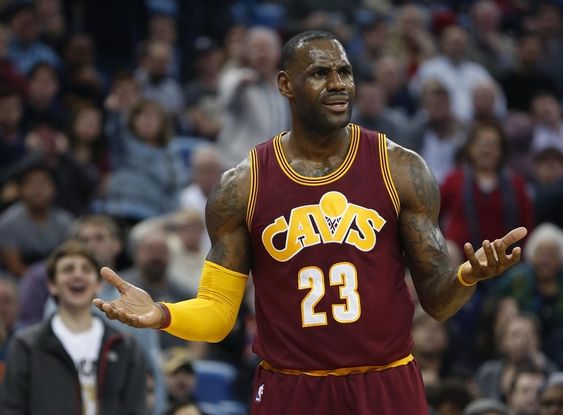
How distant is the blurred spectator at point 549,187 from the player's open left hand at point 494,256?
7.14m

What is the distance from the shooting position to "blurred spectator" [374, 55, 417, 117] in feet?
49.1

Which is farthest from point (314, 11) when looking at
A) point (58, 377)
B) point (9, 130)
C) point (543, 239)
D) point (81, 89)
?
point (58, 377)

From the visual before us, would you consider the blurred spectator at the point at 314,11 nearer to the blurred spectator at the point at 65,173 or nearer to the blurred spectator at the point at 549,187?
the blurred spectator at the point at 549,187

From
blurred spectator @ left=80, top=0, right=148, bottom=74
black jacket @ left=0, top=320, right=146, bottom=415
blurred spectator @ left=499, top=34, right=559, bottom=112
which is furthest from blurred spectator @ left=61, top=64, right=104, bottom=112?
black jacket @ left=0, top=320, right=146, bottom=415

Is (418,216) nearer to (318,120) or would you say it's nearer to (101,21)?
(318,120)

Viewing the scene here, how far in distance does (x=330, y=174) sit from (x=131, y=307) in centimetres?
103

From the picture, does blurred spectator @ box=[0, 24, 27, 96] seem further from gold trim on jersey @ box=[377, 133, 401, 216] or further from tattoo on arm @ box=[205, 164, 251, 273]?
gold trim on jersey @ box=[377, 133, 401, 216]

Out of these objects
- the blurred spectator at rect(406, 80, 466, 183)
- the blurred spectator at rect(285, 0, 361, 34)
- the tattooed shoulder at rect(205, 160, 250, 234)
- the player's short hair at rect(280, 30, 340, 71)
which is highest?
the blurred spectator at rect(285, 0, 361, 34)

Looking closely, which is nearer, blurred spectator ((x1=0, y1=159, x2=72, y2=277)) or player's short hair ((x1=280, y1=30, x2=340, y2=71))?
player's short hair ((x1=280, y1=30, x2=340, y2=71))

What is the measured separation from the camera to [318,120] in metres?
5.68

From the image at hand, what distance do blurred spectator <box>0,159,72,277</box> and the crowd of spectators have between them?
13 millimetres

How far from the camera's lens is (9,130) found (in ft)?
39.3

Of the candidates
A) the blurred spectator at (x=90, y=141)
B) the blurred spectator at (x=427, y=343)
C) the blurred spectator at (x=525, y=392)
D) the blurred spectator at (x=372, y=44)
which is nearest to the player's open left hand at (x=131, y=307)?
the blurred spectator at (x=525, y=392)

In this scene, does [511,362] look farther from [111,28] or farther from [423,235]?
[111,28]
